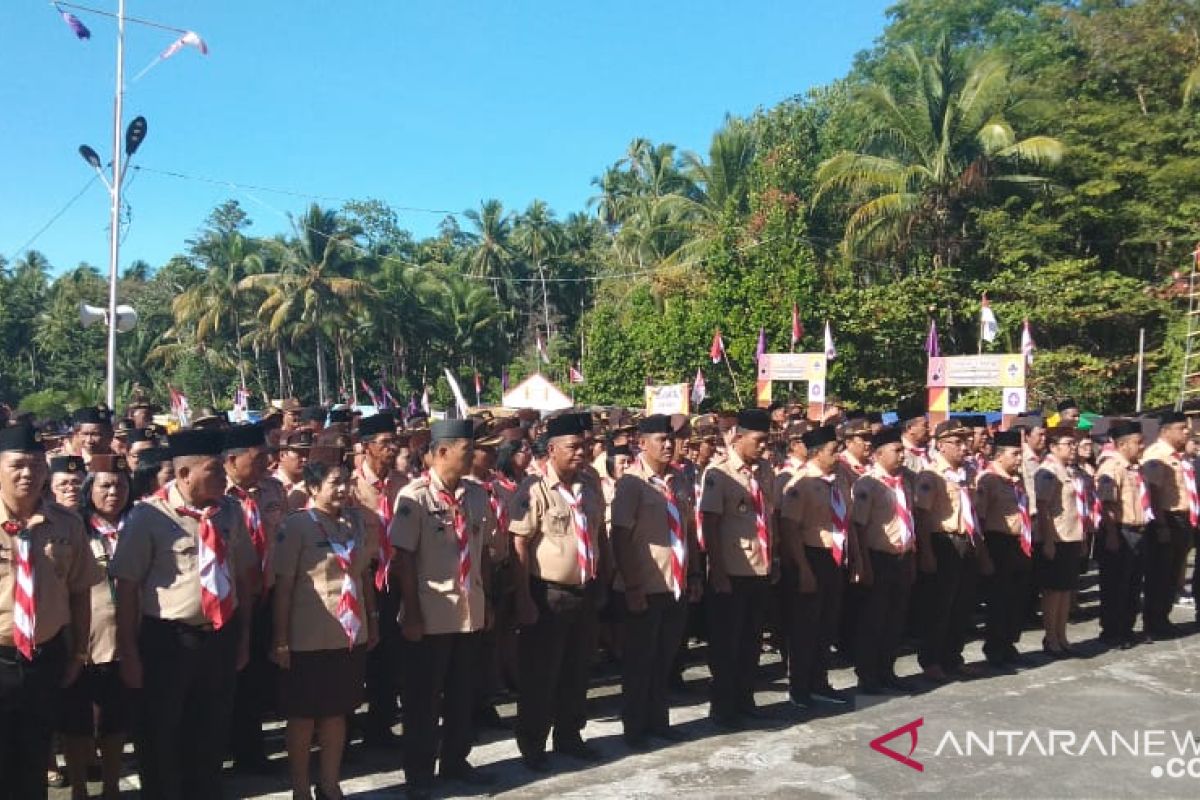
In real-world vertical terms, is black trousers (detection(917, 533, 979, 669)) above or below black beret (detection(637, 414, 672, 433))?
below

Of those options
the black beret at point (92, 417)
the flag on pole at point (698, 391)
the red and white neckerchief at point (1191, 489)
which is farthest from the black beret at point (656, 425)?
the flag on pole at point (698, 391)

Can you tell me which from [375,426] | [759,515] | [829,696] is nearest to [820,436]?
[759,515]

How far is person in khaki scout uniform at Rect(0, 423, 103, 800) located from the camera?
14.4 ft

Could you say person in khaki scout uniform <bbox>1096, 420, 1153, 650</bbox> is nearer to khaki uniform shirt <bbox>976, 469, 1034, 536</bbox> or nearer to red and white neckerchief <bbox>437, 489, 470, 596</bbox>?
khaki uniform shirt <bbox>976, 469, 1034, 536</bbox>

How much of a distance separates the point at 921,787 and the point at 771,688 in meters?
2.29

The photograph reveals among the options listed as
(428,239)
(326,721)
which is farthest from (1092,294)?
(428,239)

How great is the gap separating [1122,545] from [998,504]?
A: 173 cm

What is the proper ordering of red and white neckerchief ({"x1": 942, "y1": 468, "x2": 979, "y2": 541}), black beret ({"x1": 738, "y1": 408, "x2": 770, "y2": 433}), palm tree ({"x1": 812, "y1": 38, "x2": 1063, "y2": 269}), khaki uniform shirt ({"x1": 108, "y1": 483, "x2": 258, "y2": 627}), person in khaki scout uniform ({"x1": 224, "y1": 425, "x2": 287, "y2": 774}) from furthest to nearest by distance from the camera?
palm tree ({"x1": 812, "y1": 38, "x2": 1063, "y2": 269}) → red and white neckerchief ({"x1": 942, "y1": 468, "x2": 979, "y2": 541}) → black beret ({"x1": 738, "y1": 408, "x2": 770, "y2": 433}) → person in khaki scout uniform ({"x1": 224, "y1": 425, "x2": 287, "y2": 774}) → khaki uniform shirt ({"x1": 108, "y1": 483, "x2": 258, "y2": 627})

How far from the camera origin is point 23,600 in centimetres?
439

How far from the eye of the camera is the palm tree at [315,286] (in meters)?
45.5

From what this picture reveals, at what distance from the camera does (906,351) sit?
26391mm

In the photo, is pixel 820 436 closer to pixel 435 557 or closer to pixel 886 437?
pixel 886 437

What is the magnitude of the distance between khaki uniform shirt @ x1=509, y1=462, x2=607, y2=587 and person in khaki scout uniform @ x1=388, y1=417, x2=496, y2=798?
0.45 m

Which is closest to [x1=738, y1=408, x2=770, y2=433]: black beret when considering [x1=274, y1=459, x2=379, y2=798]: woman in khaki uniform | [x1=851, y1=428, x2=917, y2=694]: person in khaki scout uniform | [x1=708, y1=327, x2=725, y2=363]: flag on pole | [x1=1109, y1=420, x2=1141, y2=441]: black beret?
[x1=851, y1=428, x2=917, y2=694]: person in khaki scout uniform
